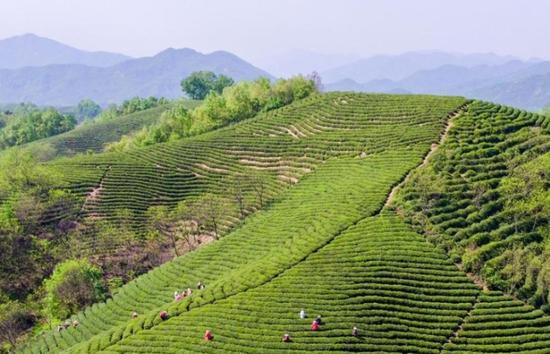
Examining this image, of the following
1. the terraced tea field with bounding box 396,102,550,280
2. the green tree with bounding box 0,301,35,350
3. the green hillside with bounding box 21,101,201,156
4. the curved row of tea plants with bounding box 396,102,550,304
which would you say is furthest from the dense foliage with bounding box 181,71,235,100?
the green tree with bounding box 0,301,35,350

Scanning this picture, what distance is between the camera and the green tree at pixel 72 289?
145 ft

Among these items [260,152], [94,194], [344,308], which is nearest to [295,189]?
[260,152]

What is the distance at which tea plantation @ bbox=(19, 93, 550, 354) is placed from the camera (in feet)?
96.1

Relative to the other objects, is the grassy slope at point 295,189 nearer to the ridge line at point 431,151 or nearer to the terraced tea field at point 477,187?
the ridge line at point 431,151

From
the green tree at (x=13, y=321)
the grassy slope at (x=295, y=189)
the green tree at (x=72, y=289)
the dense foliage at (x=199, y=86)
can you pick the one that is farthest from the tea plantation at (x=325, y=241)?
the dense foliage at (x=199, y=86)

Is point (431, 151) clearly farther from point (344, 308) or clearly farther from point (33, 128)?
point (33, 128)

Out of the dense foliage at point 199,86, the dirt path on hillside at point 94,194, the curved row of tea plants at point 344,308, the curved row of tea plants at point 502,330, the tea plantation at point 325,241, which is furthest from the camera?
the dense foliage at point 199,86

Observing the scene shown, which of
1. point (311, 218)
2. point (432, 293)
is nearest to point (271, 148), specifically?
point (311, 218)

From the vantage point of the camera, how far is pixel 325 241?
3903 centimetres

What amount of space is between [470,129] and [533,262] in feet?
85.7

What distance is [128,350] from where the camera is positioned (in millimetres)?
27531

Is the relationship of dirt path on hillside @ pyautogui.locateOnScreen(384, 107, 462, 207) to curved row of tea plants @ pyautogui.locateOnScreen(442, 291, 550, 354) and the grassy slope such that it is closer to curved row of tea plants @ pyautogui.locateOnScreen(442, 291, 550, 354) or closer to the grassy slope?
the grassy slope

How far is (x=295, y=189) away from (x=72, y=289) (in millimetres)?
28025

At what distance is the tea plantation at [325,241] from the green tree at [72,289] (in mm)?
5031
